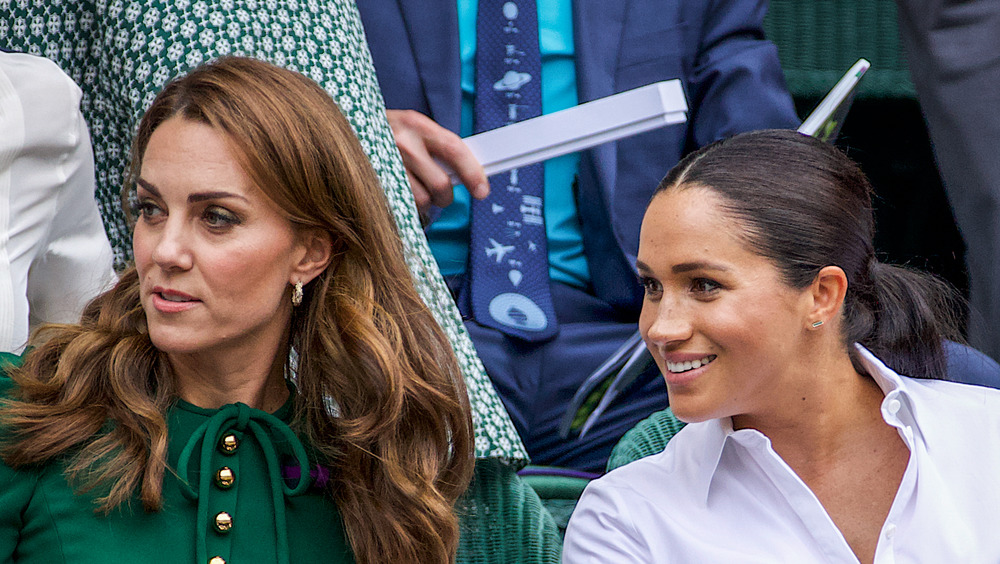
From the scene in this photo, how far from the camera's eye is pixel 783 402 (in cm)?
198

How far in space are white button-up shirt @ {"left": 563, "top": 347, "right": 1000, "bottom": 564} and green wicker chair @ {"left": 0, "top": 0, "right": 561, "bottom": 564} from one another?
0.58 feet

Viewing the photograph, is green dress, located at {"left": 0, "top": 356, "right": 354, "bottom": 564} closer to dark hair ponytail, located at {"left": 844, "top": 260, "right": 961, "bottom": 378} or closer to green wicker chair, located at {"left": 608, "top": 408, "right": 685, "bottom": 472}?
green wicker chair, located at {"left": 608, "top": 408, "right": 685, "bottom": 472}

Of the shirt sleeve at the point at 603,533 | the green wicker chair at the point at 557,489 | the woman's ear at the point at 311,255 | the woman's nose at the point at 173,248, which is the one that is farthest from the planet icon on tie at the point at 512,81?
the woman's nose at the point at 173,248

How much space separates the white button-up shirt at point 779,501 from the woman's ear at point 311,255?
58cm

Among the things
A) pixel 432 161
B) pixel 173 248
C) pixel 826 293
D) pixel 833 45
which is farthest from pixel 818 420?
pixel 833 45

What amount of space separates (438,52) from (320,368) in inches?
43.9

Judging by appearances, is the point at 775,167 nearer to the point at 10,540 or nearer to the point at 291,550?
the point at 291,550

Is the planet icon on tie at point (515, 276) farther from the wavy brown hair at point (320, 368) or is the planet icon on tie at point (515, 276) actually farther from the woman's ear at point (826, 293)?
the woman's ear at point (826, 293)

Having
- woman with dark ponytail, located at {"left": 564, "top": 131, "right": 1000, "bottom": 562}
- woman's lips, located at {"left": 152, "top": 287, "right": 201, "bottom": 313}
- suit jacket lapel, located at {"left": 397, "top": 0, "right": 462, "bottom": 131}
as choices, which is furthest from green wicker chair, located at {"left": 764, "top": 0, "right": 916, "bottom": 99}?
woman's lips, located at {"left": 152, "top": 287, "right": 201, "bottom": 313}

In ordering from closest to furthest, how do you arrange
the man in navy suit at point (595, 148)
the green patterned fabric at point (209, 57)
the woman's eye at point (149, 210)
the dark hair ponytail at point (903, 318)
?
the woman's eye at point (149, 210)
the dark hair ponytail at point (903, 318)
the green patterned fabric at point (209, 57)
the man in navy suit at point (595, 148)

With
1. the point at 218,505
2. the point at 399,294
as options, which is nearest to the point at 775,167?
the point at 399,294

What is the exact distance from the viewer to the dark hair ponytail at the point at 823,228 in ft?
6.37

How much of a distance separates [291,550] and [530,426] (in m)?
0.85

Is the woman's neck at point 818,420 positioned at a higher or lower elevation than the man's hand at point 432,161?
lower
